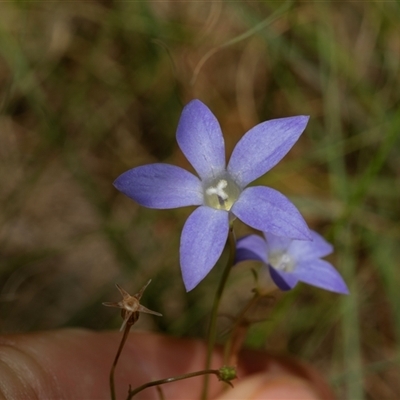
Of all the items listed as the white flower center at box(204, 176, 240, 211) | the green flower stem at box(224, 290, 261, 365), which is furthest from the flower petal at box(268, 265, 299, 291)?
the white flower center at box(204, 176, 240, 211)

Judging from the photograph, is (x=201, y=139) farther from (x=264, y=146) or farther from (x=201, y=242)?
(x=201, y=242)

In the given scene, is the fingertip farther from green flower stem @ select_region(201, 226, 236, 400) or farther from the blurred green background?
the blurred green background

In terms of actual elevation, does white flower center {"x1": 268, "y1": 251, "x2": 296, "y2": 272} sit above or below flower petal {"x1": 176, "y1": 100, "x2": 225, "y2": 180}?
below

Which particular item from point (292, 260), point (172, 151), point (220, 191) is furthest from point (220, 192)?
point (172, 151)

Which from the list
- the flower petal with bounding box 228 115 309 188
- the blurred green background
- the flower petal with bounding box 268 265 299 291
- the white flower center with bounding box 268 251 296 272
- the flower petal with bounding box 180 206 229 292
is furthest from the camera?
the blurred green background

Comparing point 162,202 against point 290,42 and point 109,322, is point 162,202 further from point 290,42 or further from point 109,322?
point 290,42
